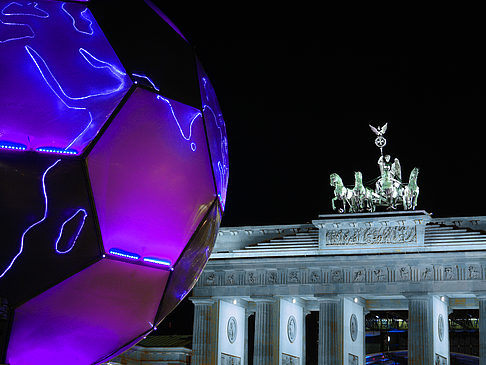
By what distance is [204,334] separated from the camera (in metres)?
45.2

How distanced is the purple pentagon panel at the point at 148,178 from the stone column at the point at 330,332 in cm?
3524

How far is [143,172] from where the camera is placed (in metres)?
8.06

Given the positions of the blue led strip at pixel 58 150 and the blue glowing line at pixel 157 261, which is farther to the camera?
the blue glowing line at pixel 157 261

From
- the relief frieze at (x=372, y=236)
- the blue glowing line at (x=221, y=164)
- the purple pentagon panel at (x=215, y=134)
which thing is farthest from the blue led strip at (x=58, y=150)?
the relief frieze at (x=372, y=236)

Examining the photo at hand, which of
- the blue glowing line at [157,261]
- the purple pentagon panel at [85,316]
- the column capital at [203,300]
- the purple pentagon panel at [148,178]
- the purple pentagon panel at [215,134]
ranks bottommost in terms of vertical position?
the purple pentagon panel at [85,316]

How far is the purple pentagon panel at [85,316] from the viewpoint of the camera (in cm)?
747

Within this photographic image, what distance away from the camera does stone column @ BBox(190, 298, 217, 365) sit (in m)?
44.9

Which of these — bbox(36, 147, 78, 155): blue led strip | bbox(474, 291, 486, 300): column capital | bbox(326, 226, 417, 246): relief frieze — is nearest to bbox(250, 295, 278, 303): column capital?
bbox(326, 226, 417, 246): relief frieze

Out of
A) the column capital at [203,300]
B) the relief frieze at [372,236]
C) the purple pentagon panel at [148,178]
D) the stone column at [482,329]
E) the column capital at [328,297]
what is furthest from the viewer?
the column capital at [203,300]

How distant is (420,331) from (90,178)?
118 feet

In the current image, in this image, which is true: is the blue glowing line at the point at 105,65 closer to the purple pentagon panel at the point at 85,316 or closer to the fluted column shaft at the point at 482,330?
the purple pentagon panel at the point at 85,316

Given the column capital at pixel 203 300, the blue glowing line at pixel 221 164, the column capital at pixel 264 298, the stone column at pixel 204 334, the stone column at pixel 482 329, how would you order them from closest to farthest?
the blue glowing line at pixel 221 164 → the stone column at pixel 482 329 → the column capital at pixel 264 298 → the stone column at pixel 204 334 → the column capital at pixel 203 300

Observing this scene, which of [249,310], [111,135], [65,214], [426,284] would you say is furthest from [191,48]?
[249,310]

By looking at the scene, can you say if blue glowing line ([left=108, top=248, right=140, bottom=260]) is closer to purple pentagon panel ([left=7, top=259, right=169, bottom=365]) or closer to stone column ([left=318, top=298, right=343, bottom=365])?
purple pentagon panel ([left=7, top=259, right=169, bottom=365])
